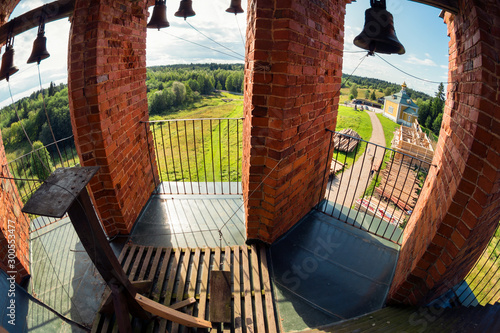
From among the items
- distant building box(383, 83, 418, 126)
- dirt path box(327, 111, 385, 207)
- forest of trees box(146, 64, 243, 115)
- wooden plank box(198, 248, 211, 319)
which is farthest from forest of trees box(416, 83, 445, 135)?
wooden plank box(198, 248, 211, 319)

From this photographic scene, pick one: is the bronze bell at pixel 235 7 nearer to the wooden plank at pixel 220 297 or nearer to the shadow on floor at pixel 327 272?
the shadow on floor at pixel 327 272

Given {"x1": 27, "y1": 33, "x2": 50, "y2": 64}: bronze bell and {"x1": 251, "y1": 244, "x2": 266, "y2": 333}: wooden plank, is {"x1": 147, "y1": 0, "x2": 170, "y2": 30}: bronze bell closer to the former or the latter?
{"x1": 27, "y1": 33, "x2": 50, "y2": 64}: bronze bell

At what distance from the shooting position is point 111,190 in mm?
2775

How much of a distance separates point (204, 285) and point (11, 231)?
2333 millimetres

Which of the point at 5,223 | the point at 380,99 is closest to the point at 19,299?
the point at 5,223

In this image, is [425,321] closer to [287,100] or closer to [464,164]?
[464,164]

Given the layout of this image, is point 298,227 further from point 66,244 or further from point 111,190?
point 66,244

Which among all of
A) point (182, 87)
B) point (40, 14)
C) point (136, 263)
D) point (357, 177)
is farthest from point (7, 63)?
point (182, 87)

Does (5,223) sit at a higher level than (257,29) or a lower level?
lower

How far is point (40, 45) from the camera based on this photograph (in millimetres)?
2568

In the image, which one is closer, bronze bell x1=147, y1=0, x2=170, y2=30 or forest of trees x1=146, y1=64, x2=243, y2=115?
bronze bell x1=147, y1=0, x2=170, y2=30

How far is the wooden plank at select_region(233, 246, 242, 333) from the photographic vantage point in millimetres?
2150

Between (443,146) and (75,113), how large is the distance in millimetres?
3643

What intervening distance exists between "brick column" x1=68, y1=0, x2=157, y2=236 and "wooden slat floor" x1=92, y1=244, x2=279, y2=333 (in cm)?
70
